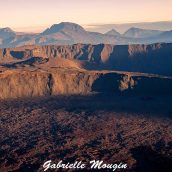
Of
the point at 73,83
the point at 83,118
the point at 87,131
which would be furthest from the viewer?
the point at 73,83

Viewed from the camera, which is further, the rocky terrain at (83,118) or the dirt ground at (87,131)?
the rocky terrain at (83,118)

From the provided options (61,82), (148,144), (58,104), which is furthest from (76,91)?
(148,144)

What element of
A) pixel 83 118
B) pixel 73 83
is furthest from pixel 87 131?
pixel 73 83

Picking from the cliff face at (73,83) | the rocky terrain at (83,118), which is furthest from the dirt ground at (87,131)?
the cliff face at (73,83)

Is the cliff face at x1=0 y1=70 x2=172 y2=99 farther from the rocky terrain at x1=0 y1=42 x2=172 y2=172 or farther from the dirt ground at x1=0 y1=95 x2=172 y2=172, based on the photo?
the dirt ground at x1=0 y1=95 x2=172 y2=172

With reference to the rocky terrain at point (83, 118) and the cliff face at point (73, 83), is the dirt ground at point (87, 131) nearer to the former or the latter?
the rocky terrain at point (83, 118)

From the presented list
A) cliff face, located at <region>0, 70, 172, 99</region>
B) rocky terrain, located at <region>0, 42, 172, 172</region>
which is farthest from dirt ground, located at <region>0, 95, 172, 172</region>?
cliff face, located at <region>0, 70, 172, 99</region>

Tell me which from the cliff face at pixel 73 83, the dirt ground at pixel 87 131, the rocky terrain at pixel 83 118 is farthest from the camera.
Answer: the cliff face at pixel 73 83

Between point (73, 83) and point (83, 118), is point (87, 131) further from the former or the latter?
point (73, 83)

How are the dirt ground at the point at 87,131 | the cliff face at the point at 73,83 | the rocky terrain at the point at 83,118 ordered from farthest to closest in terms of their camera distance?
the cliff face at the point at 73,83, the rocky terrain at the point at 83,118, the dirt ground at the point at 87,131
